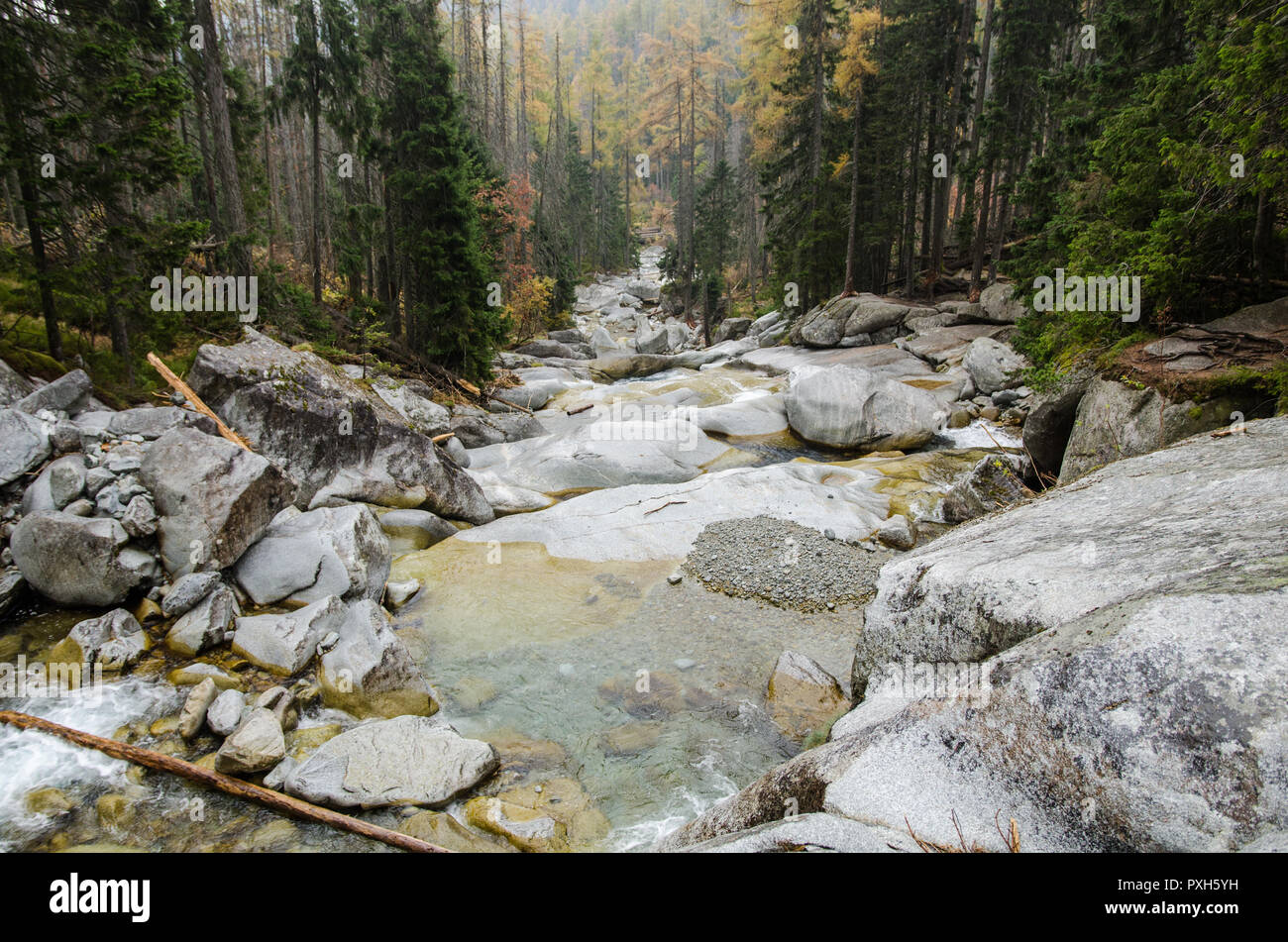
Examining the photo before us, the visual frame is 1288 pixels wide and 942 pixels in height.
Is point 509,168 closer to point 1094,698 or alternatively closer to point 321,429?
point 321,429

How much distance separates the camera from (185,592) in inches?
244

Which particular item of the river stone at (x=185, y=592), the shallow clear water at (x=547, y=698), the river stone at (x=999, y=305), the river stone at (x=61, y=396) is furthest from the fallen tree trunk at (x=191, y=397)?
the river stone at (x=999, y=305)

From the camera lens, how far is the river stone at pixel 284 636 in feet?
19.5

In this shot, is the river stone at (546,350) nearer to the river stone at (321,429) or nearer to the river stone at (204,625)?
the river stone at (321,429)

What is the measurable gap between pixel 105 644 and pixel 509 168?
3724 centimetres

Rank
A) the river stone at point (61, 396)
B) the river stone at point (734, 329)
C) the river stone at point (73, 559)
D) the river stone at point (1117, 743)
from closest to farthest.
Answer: the river stone at point (1117, 743)
the river stone at point (73, 559)
the river stone at point (61, 396)
the river stone at point (734, 329)

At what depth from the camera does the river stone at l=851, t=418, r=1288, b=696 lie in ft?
9.32

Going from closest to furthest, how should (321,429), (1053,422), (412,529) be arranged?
1. (1053,422)
2. (321,429)
3. (412,529)

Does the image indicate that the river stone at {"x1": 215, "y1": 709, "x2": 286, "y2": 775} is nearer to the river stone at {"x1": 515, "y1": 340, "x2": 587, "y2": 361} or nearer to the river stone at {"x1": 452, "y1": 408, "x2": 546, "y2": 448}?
the river stone at {"x1": 452, "y1": 408, "x2": 546, "y2": 448}

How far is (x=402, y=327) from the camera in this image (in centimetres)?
1772

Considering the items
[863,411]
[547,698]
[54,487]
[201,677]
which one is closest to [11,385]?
[54,487]

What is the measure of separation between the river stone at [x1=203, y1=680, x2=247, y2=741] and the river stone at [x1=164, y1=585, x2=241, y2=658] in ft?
3.19

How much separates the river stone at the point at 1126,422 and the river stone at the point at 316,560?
8.67 metres

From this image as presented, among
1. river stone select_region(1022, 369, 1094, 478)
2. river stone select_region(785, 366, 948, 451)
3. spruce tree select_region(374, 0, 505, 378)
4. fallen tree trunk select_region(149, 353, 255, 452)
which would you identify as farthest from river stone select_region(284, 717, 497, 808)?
spruce tree select_region(374, 0, 505, 378)
